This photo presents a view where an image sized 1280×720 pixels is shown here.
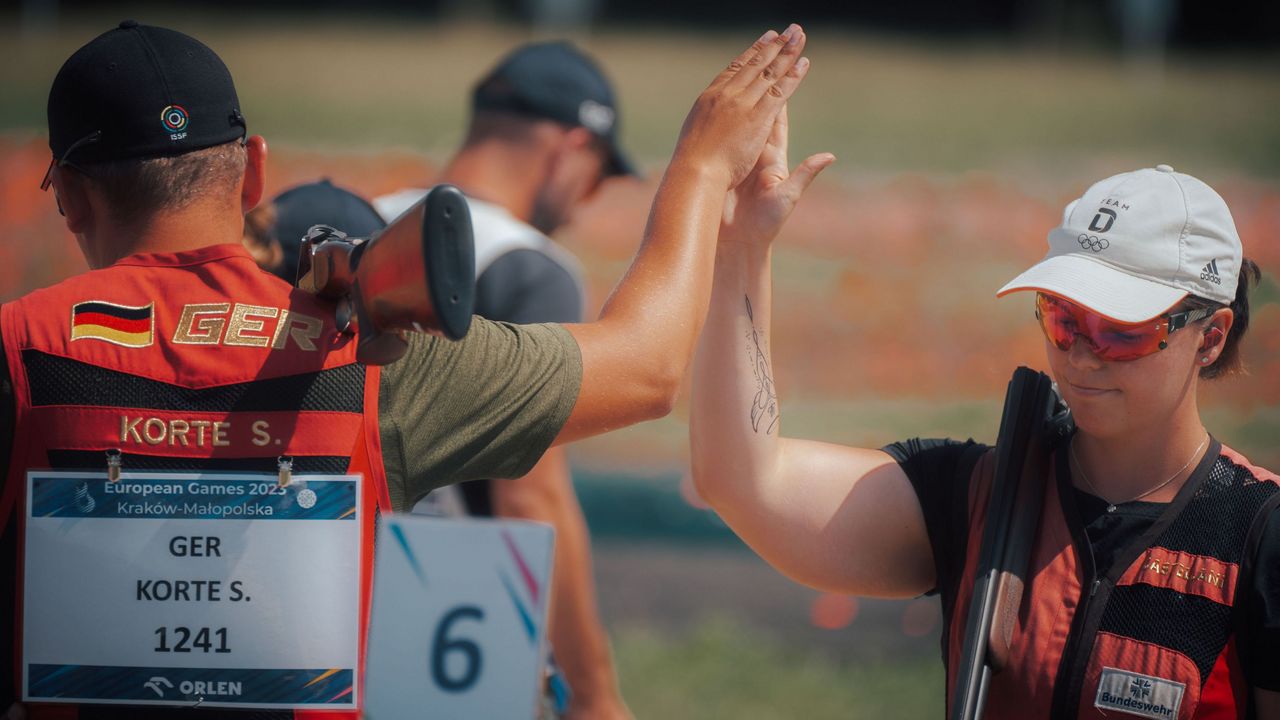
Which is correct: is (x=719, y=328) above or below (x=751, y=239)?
below

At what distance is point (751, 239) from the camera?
272 cm

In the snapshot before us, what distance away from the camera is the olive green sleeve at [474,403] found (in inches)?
83.0

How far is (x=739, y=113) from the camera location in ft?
8.33

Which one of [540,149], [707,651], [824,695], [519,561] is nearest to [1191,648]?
[519,561]

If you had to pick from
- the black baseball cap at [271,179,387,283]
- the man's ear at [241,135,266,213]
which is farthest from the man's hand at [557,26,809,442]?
the black baseball cap at [271,179,387,283]

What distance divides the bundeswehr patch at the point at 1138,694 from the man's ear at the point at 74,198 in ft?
5.94

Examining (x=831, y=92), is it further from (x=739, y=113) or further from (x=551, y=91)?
(x=739, y=113)

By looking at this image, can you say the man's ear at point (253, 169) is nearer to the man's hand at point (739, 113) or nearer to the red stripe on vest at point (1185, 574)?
the man's hand at point (739, 113)

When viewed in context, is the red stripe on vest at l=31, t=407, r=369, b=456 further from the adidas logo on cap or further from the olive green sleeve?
the adidas logo on cap

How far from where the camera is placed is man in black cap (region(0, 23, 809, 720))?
1993 millimetres

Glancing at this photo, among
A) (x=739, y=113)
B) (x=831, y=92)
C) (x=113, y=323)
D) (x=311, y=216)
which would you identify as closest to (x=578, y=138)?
(x=311, y=216)

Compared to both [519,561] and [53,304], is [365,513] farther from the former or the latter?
[53,304]

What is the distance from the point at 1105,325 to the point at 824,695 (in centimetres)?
340

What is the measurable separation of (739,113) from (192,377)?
1.09 m
